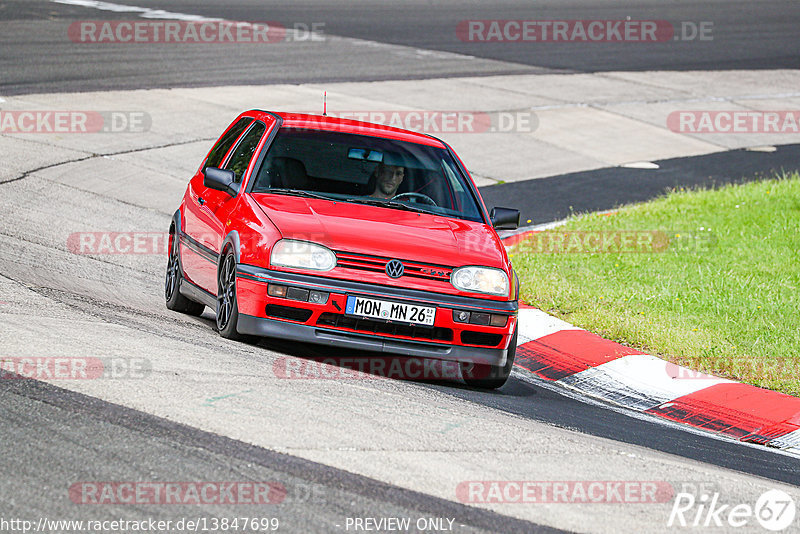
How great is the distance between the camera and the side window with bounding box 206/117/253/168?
8.50 meters

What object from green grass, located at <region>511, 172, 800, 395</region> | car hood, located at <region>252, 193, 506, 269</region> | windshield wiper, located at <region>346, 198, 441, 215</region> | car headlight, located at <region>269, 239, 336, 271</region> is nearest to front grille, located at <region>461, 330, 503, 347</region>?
car hood, located at <region>252, 193, 506, 269</region>

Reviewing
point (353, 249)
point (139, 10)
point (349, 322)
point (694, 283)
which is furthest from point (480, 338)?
point (139, 10)

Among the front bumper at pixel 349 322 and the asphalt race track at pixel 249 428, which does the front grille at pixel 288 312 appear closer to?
the front bumper at pixel 349 322

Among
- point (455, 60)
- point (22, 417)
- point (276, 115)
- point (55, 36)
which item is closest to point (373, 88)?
point (455, 60)

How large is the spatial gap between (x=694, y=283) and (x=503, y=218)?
2.88 meters

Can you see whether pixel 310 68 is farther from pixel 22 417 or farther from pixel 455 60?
pixel 22 417

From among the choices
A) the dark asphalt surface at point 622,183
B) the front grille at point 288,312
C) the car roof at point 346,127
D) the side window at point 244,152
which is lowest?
the dark asphalt surface at point 622,183

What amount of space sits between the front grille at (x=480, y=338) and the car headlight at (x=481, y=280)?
0.84 feet

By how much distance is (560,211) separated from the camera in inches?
529

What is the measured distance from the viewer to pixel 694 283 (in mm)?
9844

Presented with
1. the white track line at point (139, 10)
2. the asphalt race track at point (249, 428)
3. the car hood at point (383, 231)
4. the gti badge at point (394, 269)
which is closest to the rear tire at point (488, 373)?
the asphalt race track at point (249, 428)

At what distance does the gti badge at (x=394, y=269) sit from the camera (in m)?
6.52

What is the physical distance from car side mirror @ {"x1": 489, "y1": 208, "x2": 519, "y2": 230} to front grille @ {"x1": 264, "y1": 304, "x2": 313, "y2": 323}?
181 cm

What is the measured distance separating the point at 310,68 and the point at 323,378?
15.8 meters
